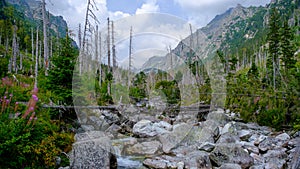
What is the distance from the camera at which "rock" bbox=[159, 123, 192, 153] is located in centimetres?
864

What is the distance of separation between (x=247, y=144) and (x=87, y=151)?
5.73 metres

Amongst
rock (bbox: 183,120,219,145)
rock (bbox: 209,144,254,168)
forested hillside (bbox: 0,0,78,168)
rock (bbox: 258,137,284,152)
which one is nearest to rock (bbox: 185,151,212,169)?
rock (bbox: 209,144,254,168)

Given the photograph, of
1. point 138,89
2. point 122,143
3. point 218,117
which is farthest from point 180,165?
point 138,89

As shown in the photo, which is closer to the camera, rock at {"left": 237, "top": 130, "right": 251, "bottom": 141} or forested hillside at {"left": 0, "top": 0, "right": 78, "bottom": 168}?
forested hillside at {"left": 0, "top": 0, "right": 78, "bottom": 168}

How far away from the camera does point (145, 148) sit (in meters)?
8.55

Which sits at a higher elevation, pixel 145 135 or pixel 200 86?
pixel 200 86

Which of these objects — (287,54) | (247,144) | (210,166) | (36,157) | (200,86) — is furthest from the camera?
(287,54)

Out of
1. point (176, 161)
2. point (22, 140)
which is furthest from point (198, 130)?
point (22, 140)

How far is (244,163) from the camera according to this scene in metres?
6.96

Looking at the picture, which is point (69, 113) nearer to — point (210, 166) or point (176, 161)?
point (176, 161)

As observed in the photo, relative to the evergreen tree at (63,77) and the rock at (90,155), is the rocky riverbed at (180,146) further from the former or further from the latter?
the evergreen tree at (63,77)

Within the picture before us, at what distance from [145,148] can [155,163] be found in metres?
1.44

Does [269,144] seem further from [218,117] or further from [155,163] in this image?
[218,117]

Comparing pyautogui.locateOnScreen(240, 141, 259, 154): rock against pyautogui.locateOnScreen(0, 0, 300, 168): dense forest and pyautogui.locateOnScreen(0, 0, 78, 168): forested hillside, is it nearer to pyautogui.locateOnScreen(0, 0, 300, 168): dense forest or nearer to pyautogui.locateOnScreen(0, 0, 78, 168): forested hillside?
pyautogui.locateOnScreen(0, 0, 300, 168): dense forest
